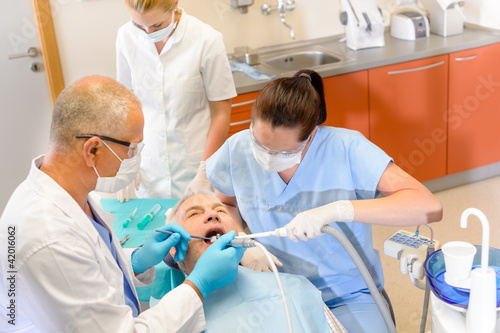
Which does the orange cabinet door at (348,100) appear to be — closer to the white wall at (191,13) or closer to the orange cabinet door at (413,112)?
the orange cabinet door at (413,112)

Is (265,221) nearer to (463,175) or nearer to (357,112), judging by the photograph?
(357,112)

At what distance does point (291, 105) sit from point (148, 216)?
0.81 metres

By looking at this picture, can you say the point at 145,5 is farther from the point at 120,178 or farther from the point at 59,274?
the point at 59,274

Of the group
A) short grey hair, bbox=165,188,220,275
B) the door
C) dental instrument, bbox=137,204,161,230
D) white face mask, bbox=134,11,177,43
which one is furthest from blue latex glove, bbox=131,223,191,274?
the door

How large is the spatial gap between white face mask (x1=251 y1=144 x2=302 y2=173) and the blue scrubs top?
8 cm

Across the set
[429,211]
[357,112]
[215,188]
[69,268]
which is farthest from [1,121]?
[429,211]

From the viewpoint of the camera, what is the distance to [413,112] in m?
3.30

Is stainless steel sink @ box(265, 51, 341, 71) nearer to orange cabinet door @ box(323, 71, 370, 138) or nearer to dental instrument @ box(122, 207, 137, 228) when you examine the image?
orange cabinet door @ box(323, 71, 370, 138)

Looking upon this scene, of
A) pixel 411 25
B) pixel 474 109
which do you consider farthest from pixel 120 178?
pixel 474 109

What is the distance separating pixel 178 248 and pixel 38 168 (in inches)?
20.2

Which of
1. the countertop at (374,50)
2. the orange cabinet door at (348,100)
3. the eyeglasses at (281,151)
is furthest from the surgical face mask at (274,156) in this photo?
the orange cabinet door at (348,100)

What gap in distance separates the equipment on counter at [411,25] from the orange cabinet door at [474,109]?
0.26 m

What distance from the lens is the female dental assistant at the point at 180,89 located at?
2.29m

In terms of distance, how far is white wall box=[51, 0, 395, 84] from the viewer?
3.06 meters
